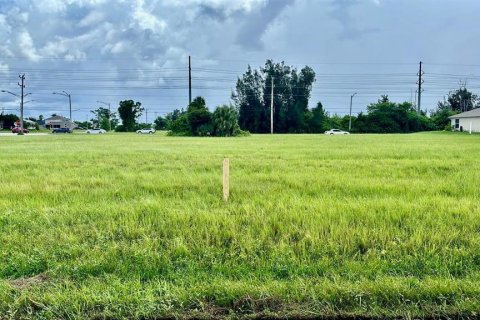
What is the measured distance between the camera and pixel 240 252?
16.0ft

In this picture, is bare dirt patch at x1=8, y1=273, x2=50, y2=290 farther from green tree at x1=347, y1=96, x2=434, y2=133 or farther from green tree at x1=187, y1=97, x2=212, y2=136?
green tree at x1=347, y1=96, x2=434, y2=133

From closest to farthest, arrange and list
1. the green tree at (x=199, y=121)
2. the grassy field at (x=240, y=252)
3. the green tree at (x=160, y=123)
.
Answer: the grassy field at (x=240, y=252) < the green tree at (x=199, y=121) < the green tree at (x=160, y=123)

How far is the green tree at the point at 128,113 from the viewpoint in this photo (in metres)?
104

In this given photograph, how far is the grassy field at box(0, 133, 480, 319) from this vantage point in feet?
11.9

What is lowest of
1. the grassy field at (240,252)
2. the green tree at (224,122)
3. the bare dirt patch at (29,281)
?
the bare dirt patch at (29,281)

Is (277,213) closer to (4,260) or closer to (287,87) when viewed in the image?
(4,260)

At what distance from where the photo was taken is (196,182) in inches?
382

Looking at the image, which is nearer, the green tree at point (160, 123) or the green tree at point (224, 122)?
the green tree at point (224, 122)

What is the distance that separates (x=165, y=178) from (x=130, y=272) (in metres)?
6.27

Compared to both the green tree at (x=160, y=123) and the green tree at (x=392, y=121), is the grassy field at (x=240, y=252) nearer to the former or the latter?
the green tree at (x=392, y=121)

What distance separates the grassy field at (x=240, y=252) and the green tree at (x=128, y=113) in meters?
99.2

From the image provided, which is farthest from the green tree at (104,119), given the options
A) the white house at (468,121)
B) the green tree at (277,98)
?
the white house at (468,121)

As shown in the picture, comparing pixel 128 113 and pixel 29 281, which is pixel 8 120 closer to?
pixel 128 113

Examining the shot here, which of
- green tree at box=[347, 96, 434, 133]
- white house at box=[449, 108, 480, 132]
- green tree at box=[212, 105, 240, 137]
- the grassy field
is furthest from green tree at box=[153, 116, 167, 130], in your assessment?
the grassy field
